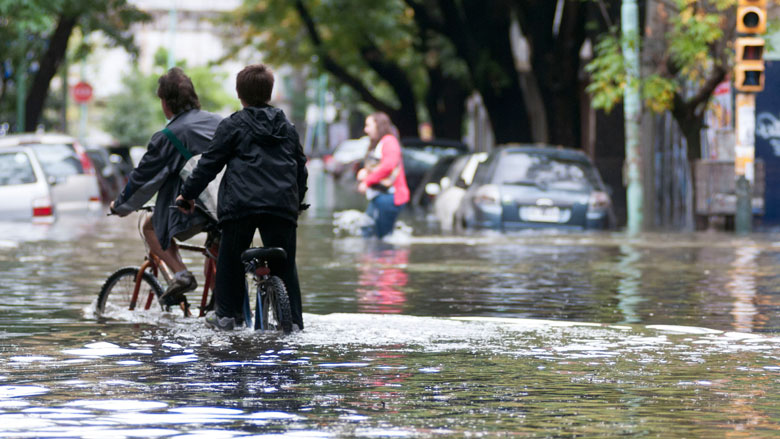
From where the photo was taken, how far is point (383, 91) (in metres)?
84.2

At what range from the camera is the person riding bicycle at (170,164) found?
34.3 ft

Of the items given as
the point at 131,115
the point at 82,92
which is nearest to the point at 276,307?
the point at 82,92

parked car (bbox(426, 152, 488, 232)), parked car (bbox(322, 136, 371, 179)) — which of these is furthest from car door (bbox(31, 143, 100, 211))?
parked car (bbox(322, 136, 371, 179))

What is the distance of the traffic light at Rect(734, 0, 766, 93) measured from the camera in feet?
78.2

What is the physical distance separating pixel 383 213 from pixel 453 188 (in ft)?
18.0

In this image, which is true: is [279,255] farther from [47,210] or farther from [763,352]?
[47,210]

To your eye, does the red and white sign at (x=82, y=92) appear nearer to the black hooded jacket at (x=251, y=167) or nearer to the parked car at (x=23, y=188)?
the parked car at (x=23, y=188)

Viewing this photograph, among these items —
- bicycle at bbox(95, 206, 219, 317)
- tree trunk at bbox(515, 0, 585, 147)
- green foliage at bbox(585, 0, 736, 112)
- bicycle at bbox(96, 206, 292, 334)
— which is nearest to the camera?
bicycle at bbox(96, 206, 292, 334)

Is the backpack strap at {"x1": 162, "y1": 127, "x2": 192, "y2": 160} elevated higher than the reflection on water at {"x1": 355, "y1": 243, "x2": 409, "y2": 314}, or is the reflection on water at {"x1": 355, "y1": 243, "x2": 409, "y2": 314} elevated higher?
the backpack strap at {"x1": 162, "y1": 127, "x2": 192, "y2": 160}

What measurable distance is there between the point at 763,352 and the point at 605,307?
3150mm

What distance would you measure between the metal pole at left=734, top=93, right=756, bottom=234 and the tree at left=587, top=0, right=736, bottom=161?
4.60 feet

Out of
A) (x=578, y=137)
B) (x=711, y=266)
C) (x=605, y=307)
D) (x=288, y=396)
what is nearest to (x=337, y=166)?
(x=578, y=137)

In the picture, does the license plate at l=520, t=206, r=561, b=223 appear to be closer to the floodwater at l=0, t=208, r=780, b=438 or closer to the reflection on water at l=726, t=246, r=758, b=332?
the reflection on water at l=726, t=246, r=758, b=332

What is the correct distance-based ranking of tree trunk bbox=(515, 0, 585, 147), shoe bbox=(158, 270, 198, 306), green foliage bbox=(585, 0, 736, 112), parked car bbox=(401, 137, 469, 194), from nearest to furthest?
1. shoe bbox=(158, 270, 198, 306)
2. green foliage bbox=(585, 0, 736, 112)
3. tree trunk bbox=(515, 0, 585, 147)
4. parked car bbox=(401, 137, 469, 194)
